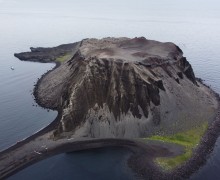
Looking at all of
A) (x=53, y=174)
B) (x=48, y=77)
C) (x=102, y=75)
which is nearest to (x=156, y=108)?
(x=102, y=75)

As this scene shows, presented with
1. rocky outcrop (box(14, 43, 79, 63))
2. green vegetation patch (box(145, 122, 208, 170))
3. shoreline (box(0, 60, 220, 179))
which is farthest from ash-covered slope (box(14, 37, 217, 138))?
rocky outcrop (box(14, 43, 79, 63))

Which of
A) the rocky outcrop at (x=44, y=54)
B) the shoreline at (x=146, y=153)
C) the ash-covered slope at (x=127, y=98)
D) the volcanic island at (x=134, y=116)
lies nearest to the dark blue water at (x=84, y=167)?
the shoreline at (x=146, y=153)

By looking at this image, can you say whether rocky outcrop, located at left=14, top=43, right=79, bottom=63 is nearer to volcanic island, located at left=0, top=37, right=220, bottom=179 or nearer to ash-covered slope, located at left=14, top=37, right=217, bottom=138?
volcanic island, located at left=0, top=37, right=220, bottom=179

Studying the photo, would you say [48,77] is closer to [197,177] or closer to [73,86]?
[73,86]

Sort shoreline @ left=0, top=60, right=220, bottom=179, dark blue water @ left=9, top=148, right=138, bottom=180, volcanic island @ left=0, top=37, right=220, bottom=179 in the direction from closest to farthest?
dark blue water @ left=9, top=148, right=138, bottom=180 < shoreline @ left=0, top=60, right=220, bottom=179 < volcanic island @ left=0, top=37, right=220, bottom=179

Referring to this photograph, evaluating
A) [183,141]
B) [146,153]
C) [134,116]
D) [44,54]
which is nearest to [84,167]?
[146,153]

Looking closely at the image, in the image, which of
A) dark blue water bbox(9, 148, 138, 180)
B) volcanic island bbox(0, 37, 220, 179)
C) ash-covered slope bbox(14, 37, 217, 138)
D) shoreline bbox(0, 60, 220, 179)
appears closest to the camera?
dark blue water bbox(9, 148, 138, 180)

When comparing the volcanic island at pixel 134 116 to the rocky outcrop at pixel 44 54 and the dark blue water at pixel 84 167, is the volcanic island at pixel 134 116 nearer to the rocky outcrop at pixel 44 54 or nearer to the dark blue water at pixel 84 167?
the dark blue water at pixel 84 167

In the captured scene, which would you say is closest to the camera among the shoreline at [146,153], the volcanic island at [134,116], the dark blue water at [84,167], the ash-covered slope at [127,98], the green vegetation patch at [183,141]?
the dark blue water at [84,167]
